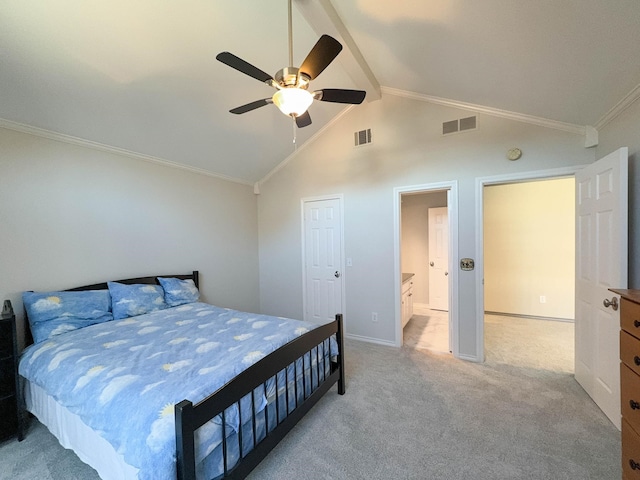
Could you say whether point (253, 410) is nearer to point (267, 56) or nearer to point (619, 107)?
point (267, 56)

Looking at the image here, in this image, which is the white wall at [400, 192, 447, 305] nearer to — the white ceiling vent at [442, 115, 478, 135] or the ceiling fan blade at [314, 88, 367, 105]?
the white ceiling vent at [442, 115, 478, 135]

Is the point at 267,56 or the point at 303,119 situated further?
the point at 267,56

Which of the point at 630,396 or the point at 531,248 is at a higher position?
the point at 531,248

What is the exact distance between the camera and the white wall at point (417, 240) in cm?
557

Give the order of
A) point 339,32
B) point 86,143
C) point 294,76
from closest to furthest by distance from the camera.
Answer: point 294,76
point 339,32
point 86,143

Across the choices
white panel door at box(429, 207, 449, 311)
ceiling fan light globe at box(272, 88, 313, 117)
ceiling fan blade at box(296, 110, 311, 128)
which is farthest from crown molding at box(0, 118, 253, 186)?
white panel door at box(429, 207, 449, 311)

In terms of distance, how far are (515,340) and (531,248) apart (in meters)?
1.82

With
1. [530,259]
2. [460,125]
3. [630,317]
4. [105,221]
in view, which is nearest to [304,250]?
[105,221]

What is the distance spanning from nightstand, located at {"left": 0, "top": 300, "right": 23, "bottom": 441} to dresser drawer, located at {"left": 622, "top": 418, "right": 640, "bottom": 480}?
3.83 metres

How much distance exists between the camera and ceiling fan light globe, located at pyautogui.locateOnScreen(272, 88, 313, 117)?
173 cm

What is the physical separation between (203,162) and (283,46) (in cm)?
200

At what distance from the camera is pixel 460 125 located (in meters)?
3.22

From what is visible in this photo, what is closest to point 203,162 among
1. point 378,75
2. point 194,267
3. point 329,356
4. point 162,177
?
point 162,177

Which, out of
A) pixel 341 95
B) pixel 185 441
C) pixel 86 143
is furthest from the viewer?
pixel 86 143
